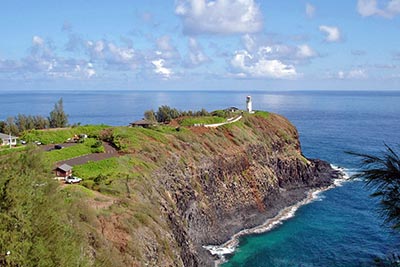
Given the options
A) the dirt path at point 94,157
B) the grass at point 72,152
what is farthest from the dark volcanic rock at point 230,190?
the grass at point 72,152

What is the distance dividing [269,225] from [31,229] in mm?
46404

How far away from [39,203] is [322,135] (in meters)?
124

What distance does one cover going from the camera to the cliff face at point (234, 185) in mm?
50750

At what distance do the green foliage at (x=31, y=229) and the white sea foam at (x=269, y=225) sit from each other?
30409 millimetres

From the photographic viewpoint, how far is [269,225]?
60.2m

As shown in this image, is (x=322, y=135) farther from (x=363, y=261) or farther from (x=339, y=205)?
(x=363, y=261)

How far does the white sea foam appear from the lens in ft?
168

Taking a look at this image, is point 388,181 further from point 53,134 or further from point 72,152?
point 53,134

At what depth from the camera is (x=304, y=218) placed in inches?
2486

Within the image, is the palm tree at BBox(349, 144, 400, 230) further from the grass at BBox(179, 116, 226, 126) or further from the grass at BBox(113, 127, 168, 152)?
the grass at BBox(179, 116, 226, 126)

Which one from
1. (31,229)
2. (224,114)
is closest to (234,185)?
(224,114)

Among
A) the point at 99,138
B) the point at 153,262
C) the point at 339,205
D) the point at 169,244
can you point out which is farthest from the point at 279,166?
the point at 153,262

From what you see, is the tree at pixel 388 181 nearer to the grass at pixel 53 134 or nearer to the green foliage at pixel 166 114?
the grass at pixel 53 134

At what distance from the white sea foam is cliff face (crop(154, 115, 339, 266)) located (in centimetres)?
96
